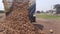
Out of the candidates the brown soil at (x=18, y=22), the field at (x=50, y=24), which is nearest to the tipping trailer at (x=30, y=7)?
the brown soil at (x=18, y=22)

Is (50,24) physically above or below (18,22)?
below

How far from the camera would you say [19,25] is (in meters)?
5.20

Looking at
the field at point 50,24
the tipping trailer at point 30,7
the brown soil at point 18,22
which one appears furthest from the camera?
the field at point 50,24

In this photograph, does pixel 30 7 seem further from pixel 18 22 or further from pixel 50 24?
pixel 50 24

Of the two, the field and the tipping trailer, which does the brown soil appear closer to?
the tipping trailer

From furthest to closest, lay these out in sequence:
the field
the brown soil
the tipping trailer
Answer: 1. the field
2. the tipping trailer
3. the brown soil

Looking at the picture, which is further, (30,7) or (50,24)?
(50,24)

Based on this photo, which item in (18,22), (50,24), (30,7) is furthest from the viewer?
(50,24)

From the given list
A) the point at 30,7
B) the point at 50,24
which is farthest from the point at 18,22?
the point at 50,24

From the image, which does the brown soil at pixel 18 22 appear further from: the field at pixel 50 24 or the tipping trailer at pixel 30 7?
the field at pixel 50 24

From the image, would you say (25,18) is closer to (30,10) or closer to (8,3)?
(30,10)

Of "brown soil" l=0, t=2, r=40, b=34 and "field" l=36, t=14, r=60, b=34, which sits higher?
"brown soil" l=0, t=2, r=40, b=34

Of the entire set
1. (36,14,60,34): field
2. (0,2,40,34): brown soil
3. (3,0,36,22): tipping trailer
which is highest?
(3,0,36,22): tipping trailer

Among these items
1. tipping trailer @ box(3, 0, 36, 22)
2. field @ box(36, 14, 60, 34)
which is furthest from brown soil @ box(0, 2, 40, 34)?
field @ box(36, 14, 60, 34)
